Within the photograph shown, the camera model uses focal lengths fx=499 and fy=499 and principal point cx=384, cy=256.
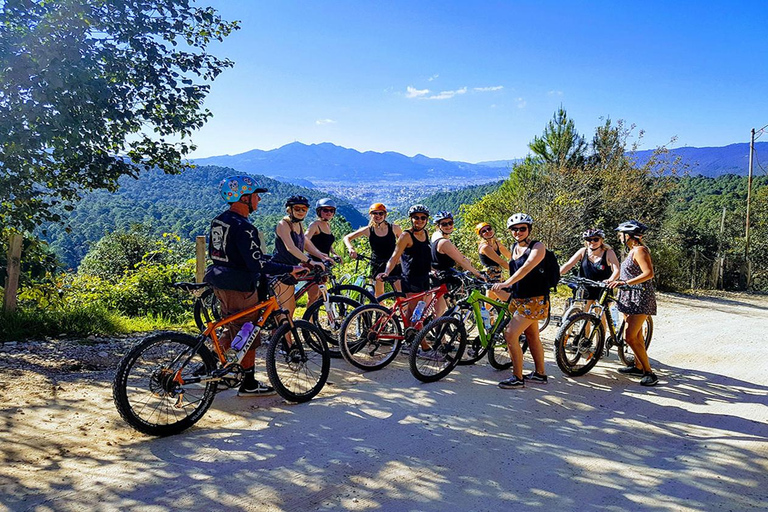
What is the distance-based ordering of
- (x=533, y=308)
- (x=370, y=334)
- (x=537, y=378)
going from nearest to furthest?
(x=533, y=308) < (x=537, y=378) < (x=370, y=334)

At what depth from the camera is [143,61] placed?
21.7ft

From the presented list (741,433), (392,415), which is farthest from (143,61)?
(741,433)

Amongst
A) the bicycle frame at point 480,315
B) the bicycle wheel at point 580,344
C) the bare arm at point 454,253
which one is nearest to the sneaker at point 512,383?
the bicycle frame at point 480,315

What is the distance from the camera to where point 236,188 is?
13.3 ft

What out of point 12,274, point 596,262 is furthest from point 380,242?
point 12,274

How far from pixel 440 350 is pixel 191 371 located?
2.53 m

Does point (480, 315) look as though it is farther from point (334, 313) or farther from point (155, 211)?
point (155, 211)

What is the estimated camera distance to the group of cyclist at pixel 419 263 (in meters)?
4.02

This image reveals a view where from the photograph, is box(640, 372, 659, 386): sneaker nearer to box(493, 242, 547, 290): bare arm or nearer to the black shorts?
box(493, 242, 547, 290): bare arm

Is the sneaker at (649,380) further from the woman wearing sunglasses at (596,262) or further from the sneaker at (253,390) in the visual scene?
the sneaker at (253,390)

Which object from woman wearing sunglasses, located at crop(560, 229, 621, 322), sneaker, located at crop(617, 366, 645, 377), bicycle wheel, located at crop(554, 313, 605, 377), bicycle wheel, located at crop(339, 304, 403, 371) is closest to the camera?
bicycle wheel, located at crop(339, 304, 403, 371)

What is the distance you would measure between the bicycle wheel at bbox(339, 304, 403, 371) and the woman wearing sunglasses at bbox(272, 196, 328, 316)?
2.45 feet

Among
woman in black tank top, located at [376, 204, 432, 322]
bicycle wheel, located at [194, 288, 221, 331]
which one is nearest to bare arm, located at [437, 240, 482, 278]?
woman in black tank top, located at [376, 204, 432, 322]

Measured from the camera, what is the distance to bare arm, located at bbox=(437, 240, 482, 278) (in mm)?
5629
